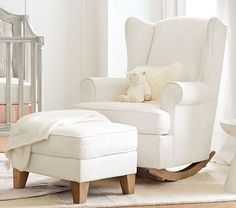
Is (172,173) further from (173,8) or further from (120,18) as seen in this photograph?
(120,18)

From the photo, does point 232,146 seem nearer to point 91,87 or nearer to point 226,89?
point 226,89

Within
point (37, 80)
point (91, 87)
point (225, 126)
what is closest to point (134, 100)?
point (91, 87)

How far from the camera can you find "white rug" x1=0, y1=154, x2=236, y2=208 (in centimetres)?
279

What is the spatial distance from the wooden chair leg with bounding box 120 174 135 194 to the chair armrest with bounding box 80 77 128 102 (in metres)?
0.85

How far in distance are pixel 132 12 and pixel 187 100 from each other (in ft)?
7.19

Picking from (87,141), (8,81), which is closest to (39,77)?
(8,81)

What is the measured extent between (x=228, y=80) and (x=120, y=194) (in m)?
1.45

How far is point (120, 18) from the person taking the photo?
5.26 meters

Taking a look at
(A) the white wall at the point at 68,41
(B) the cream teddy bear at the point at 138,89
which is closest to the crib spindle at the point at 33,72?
(A) the white wall at the point at 68,41

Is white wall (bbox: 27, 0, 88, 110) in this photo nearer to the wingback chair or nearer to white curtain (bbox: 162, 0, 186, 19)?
white curtain (bbox: 162, 0, 186, 19)

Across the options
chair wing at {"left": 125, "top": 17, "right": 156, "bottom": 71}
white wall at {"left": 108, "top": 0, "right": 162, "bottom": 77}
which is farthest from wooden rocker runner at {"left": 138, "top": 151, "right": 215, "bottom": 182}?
white wall at {"left": 108, "top": 0, "right": 162, "bottom": 77}

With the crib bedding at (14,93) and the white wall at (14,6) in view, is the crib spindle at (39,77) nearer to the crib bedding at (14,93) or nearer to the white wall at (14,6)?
the crib bedding at (14,93)

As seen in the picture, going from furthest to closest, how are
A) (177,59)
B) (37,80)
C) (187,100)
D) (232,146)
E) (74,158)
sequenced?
(37,80) < (232,146) < (177,59) < (187,100) < (74,158)

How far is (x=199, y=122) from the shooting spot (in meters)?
3.42
